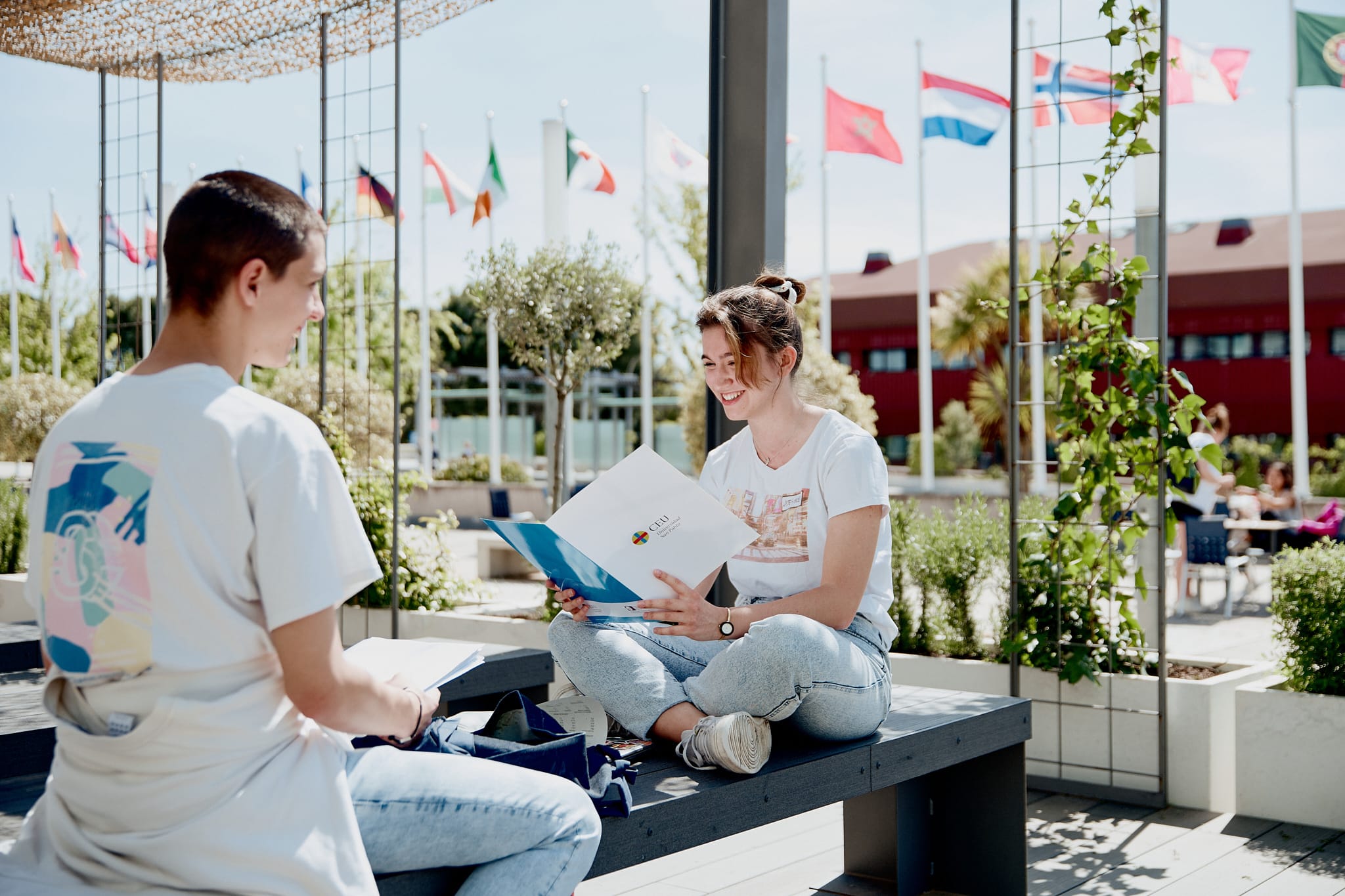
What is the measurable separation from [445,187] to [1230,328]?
54.9 ft

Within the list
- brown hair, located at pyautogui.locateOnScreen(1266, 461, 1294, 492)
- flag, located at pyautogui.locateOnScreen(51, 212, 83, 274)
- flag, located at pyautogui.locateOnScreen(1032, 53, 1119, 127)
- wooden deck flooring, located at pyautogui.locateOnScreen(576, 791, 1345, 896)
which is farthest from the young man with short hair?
flag, located at pyautogui.locateOnScreen(51, 212, 83, 274)

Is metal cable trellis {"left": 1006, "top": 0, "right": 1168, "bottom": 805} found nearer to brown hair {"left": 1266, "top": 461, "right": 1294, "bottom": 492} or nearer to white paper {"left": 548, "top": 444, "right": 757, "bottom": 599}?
white paper {"left": 548, "top": 444, "right": 757, "bottom": 599}

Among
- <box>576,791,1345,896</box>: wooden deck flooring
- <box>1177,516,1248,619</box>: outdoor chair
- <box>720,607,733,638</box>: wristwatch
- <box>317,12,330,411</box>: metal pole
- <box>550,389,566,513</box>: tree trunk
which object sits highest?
<box>317,12,330,411</box>: metal pole

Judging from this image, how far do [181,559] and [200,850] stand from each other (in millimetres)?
321

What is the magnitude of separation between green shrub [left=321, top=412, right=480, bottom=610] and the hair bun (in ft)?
12.5

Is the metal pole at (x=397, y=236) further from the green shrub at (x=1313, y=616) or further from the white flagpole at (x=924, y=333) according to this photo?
the white flagpole at (x=924, y=333)

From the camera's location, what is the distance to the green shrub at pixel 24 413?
17.9 meters

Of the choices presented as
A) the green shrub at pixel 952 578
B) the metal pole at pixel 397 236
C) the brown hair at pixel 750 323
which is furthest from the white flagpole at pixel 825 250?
the brown hair at pixel 750 323

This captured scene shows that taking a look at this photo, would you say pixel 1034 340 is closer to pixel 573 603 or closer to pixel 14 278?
pixel 573 603

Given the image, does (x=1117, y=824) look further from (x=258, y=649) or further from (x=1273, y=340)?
(x=1273, y=340)

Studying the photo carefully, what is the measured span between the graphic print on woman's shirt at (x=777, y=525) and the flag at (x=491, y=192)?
1307 centimetres

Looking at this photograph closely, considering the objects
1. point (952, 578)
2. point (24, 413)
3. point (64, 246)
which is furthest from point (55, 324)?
point (952, 578)

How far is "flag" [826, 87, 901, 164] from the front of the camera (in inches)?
531

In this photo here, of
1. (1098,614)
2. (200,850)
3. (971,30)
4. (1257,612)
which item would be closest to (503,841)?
(200,850)
